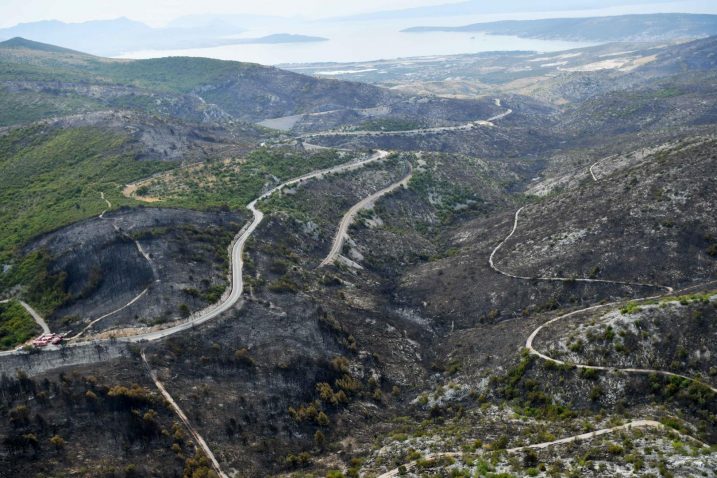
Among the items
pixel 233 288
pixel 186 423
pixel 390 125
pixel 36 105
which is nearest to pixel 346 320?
pixel 233 288

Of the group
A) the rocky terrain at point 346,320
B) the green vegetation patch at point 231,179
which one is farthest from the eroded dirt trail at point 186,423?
the green vegetation patch at point 231,179

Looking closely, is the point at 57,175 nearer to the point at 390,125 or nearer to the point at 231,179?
the point at 231,179

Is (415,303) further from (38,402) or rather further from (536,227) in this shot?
(38,402)

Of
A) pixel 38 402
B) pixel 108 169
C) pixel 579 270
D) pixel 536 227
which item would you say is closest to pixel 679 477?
pixel 579 270

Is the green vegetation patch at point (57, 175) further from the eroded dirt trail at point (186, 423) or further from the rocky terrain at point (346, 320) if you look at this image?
the eroded dirt trail at point (186, 423)

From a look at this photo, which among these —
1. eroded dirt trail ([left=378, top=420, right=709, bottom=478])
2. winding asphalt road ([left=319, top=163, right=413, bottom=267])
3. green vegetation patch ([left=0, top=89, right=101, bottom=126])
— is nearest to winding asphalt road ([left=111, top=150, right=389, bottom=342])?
winding asphalt road ([left=319, top=163, right=413, bottom=267])

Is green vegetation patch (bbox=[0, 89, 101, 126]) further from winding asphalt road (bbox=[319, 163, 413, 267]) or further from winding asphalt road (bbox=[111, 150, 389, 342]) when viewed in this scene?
winding asphalt road (bbox=[319, 163, 413, 267])
